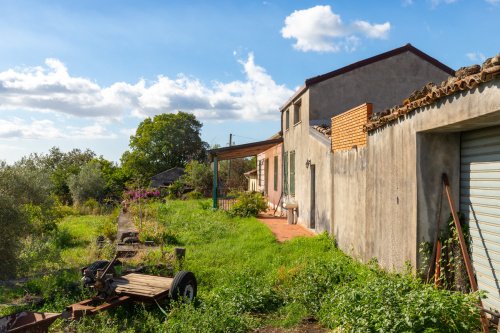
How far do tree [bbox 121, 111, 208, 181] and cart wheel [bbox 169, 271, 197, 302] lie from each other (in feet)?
125

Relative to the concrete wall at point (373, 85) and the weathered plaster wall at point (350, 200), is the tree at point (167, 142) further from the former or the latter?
the weathered plaster wall at point (350, 200)

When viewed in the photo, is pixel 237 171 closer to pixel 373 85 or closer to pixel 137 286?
pixel 373 85

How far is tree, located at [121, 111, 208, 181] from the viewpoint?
46125mm

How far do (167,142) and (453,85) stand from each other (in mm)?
42522

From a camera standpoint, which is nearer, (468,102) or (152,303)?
(468,102)

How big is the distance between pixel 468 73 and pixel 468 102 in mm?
329

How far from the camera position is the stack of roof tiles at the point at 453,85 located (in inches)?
176

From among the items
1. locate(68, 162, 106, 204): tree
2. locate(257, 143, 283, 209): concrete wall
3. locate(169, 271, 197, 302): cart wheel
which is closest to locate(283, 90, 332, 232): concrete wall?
locate(257, 143, 283, 209): concrete wall

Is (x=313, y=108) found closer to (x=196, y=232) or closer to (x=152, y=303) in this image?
(x=196, y=232)

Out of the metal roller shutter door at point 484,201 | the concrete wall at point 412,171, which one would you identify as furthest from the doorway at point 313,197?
the metal roller shutter door at point 484,201

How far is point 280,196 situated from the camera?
19609 mm

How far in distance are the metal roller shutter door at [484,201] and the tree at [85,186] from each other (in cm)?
2559

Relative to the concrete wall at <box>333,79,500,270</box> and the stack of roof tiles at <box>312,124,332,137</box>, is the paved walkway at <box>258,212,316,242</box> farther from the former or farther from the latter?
the concrete wall at <box>333,79,500,270</box>

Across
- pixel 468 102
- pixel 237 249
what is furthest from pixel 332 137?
pixel 468 102
